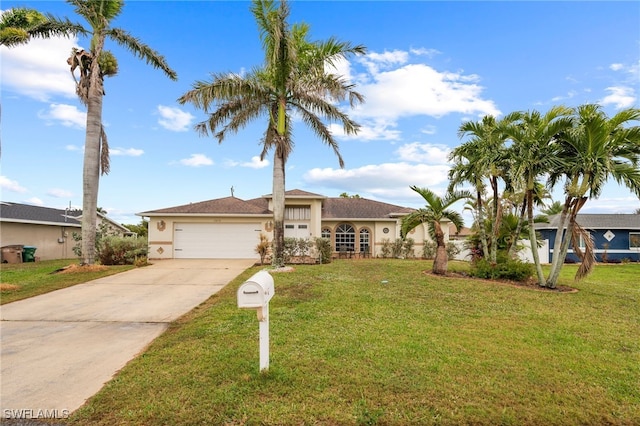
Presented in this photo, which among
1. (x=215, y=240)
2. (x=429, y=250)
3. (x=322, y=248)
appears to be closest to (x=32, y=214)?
(x=215, y=240)

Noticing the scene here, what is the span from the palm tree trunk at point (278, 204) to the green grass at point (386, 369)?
536 cm

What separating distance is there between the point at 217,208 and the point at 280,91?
29.0 ft

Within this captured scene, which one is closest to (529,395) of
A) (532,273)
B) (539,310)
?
(539,310)

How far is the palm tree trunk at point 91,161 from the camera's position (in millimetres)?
12727

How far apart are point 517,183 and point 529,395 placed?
8038mm

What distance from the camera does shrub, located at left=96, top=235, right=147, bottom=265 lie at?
1454 centimetres

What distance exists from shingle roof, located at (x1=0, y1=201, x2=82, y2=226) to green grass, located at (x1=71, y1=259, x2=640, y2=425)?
17.7 m

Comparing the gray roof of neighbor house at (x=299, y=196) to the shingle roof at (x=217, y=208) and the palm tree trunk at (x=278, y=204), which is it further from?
the palm tree trunk at (x=278, y=204)

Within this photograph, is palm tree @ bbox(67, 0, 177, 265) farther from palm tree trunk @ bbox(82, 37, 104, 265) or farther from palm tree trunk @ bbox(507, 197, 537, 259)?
palm tree trunk @ bbox(507, 197, 537, 259)

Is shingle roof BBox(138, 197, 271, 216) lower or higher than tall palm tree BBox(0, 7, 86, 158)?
lower

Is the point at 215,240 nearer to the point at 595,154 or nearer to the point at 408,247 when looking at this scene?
the point at 408,247

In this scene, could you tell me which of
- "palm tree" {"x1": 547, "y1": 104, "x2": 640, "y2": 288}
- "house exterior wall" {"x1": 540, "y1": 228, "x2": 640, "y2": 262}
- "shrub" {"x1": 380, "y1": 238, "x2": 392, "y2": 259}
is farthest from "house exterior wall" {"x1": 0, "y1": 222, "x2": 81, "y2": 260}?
"house exterior wall" {"x1": 540, "y1": 228, "x2": 640, "y2": 262}

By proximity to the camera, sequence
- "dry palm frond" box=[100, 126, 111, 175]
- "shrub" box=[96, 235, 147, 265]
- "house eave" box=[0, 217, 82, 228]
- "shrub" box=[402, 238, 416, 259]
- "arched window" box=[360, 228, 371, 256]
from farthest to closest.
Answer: "arched window" box=[360, 228, 371, 256]
"shrub" box=[402, 238, 416, 259]
"house eave" box=[0, 217, 82, 228]
"shrub" box=[96, 235, 147, 265]
"dry palm frond" box=[100, 126, 111, 175]

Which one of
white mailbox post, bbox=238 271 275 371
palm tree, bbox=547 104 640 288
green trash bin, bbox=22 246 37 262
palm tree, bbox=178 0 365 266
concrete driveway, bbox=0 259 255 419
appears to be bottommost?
concrete driveway, bbox=0 259 255 419
